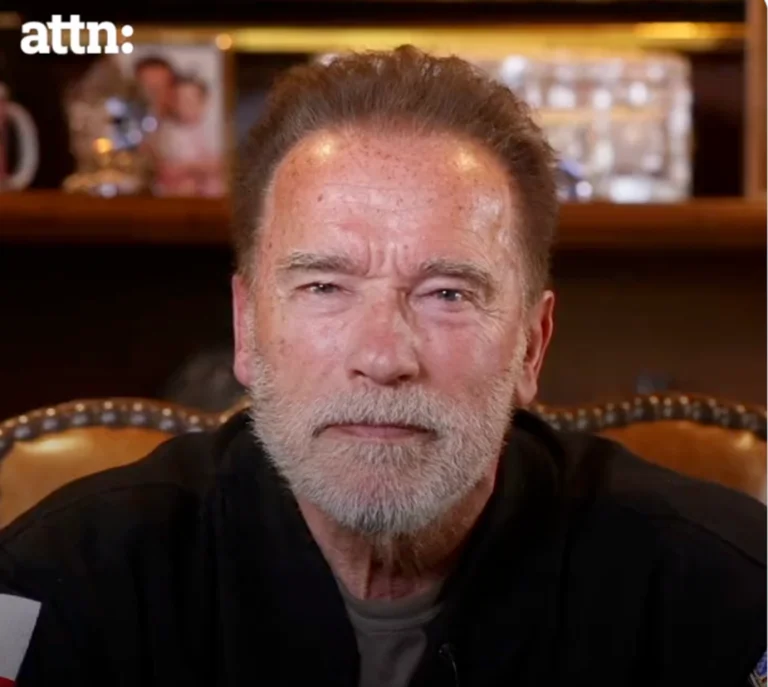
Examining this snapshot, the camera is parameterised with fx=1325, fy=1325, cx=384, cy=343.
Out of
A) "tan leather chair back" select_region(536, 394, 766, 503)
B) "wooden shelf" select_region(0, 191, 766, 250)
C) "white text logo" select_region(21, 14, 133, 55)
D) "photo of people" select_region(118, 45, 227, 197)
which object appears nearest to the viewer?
"white text logo" select_region(21, 14, 133, 55)

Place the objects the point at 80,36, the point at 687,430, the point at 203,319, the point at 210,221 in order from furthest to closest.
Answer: the point at 203,319, the point at 210,221, the point at 687,430, the point at 80,36

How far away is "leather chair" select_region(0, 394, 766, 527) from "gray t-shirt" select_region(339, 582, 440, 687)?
0.33 meters

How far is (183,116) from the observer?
182 cm

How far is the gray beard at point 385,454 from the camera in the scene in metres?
0.95

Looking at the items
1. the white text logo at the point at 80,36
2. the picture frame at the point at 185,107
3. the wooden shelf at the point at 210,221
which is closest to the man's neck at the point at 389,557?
the white text logo at the point at 80,36

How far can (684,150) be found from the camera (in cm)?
183

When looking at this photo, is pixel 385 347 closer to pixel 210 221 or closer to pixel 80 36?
pixel 80 36

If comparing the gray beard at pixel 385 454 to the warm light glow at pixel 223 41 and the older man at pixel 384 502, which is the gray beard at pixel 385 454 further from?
the warm light glow at pixel 223 41

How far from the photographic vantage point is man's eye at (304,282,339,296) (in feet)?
3.18

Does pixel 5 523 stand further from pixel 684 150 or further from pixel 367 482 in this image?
pixel 684 150

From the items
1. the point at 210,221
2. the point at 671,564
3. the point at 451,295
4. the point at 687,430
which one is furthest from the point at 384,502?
the point at 210,221

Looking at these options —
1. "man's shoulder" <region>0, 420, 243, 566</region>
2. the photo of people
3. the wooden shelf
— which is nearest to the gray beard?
"man's shoulder" <region>0, 420, 243, 566</region>

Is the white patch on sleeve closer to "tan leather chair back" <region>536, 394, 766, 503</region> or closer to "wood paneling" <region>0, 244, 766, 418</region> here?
"tan leather chair back" <region>536, 394, 766, 503</region>

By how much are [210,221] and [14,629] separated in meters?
0.84
